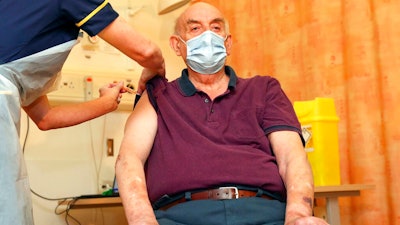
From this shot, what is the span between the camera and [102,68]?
260 cm

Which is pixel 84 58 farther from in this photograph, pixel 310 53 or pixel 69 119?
pixel 310 53

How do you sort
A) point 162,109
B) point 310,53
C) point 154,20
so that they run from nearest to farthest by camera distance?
point 162,109
point 310,53
point 154,20

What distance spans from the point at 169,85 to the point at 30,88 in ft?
1.63

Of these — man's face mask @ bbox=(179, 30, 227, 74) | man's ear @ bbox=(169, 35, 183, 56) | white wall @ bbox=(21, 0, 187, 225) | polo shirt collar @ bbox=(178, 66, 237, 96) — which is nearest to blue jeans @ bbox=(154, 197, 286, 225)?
polo shirt collar @ bbox=(178, 66, 237, 96)

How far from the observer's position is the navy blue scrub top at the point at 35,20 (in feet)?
4.42

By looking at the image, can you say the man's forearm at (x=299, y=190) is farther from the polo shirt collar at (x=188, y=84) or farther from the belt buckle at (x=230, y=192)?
the polo shirt collar at (x=188, y=84)

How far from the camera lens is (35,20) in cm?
135

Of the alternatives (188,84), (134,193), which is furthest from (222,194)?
(188,84)

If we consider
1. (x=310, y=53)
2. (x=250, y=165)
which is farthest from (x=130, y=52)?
(x=310, y=53)

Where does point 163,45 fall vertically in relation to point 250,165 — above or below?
above

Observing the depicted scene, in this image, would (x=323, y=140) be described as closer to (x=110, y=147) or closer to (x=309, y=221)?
(x=309, y=221)

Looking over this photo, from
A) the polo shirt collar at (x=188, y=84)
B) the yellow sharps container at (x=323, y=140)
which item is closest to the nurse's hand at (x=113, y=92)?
the polo shirt collar at (x=188, y=84)

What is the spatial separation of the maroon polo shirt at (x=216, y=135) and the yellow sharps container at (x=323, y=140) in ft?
1.29

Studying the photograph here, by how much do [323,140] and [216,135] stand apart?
635 mm
